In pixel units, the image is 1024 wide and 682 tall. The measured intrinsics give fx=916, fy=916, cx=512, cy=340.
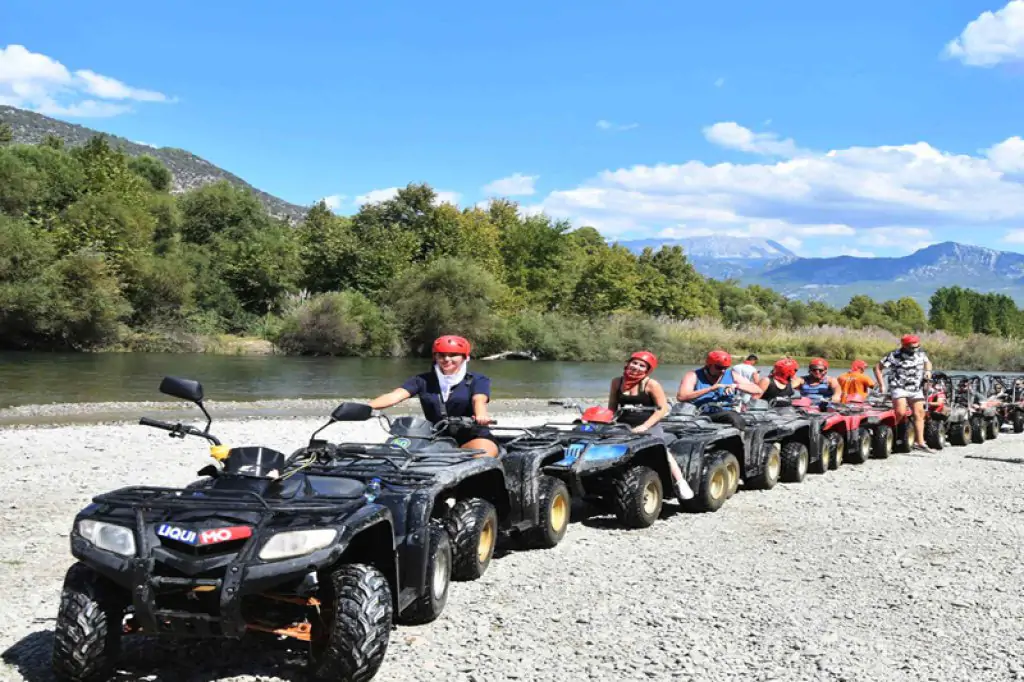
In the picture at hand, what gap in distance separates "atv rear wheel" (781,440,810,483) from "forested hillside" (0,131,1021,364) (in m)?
44.5

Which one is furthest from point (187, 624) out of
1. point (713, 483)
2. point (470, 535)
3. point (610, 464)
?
point (713, 483)

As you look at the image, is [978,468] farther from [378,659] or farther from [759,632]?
[378,659]

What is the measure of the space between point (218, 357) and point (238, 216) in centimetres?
3170

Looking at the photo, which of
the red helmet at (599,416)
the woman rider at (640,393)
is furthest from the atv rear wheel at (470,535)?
the woman rider at (640,393)

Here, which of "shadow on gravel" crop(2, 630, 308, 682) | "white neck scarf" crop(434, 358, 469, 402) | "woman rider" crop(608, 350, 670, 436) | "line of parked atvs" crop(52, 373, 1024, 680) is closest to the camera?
"line of parked atvs" crop(52, 373, 1024, 680)

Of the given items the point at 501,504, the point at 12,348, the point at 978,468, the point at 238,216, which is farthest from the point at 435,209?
the point at 501,504

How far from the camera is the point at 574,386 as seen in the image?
43094 millimetres

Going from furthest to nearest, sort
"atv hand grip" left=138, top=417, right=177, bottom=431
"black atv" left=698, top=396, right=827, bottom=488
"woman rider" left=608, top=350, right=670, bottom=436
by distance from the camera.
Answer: "black atv" left=698, top=396, right=827, bottom=488, "woman rider" left=608, top=350, right=670, bottom=436, "atv hand grip" left=138, top=417, right=177, bottom=431

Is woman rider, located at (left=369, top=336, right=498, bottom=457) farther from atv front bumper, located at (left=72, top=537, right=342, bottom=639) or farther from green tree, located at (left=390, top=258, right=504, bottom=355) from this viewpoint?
green tree, located at (left=390, top=258, right=504, bottom=355)

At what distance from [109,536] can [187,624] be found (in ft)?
2.10

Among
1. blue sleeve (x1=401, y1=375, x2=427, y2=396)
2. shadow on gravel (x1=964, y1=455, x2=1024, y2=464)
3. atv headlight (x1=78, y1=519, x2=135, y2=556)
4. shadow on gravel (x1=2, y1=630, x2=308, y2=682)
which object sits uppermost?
blue sleeve (x1=401, y1=375, x2=427, y2=396)

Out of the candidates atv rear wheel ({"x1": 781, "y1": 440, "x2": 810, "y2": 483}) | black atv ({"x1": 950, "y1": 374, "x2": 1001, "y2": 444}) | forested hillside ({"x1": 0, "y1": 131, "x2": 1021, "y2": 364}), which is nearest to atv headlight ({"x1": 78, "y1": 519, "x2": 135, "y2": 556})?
atv rear wheel ({"x1": 781, "y1": 440, "x2": 810, "y2": 483})

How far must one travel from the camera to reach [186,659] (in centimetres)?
530

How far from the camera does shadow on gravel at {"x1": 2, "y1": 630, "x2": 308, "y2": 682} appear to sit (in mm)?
5078
